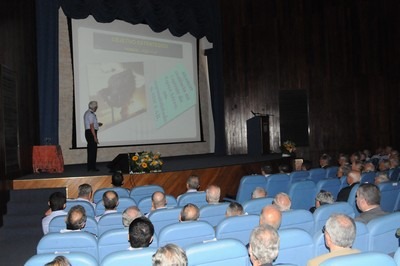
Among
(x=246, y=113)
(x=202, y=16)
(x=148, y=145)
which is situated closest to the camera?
(x=148, y=145)

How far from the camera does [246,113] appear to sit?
41.3ft

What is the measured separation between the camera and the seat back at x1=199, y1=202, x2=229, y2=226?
3.96 meters

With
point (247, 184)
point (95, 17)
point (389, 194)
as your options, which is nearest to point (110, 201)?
point (247, 184)

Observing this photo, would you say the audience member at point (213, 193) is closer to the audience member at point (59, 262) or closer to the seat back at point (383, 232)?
the seat back at point (383, 232)

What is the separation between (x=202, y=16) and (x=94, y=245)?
968cm

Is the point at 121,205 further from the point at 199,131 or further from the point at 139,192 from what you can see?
the point at 199,131

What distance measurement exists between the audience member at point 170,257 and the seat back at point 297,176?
4.49 metres

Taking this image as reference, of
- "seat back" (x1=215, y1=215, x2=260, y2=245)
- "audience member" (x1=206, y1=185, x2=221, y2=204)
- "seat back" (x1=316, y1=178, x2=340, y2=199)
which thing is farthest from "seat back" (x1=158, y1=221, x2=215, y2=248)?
"seat back" (x1=316, y1=178, x2=340, y2=199)

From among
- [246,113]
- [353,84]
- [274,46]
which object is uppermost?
[274,46]

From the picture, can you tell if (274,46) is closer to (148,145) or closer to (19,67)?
(148,145)

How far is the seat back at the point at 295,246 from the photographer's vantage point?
2.68 m

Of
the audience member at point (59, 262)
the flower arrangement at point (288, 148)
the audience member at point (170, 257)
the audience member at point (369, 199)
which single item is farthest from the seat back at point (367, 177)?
the flower arrangement at point (288, 148)

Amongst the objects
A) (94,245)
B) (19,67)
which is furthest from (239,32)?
(94,245)

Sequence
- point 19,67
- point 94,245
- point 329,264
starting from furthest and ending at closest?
1. point 19,67
2. point 94,245
3. point 329,264
